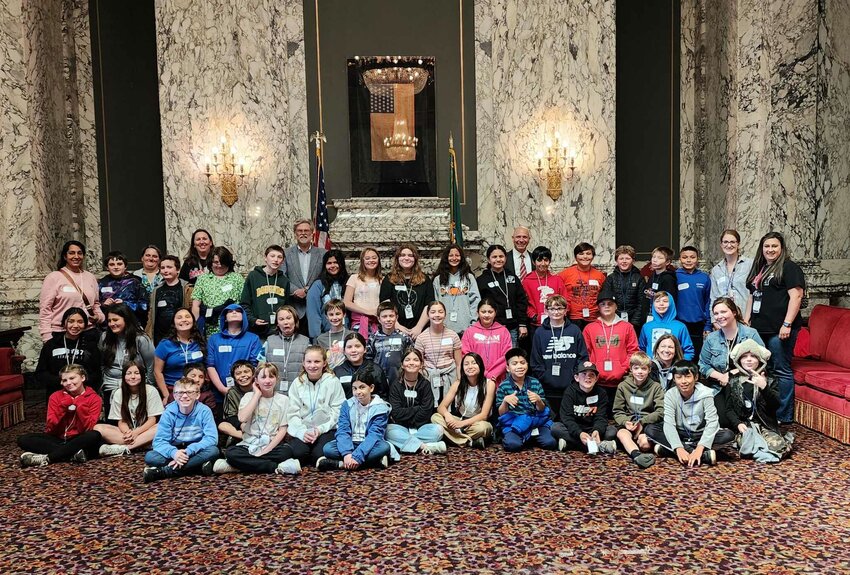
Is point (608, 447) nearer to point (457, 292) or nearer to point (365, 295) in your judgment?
point (457, 292)

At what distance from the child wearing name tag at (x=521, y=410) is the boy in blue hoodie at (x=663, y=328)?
124cm

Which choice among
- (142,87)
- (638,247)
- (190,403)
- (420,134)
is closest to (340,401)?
(190,403)

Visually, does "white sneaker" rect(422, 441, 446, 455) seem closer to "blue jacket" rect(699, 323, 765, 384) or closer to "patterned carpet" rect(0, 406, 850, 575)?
"patterned carpet" rect(0, 406, 850, 575)

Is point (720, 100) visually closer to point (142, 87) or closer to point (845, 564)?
point (845, 564)

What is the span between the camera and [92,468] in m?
5.47

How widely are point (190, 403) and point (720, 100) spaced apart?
806 cm

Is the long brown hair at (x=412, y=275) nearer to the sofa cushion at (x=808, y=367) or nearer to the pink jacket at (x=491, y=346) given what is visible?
the pink jacket at (x=491, y=346)

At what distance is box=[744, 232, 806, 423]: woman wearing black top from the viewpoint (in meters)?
6.38

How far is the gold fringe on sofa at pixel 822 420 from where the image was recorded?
588 centimetres

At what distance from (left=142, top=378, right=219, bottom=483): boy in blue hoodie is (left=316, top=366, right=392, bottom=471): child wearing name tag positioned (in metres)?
0.89

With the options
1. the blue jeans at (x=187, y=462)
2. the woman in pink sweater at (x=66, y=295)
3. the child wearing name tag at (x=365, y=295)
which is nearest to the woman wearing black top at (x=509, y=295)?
the child wearing name tag at (x=365, y=295)

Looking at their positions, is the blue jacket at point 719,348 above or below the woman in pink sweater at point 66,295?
below

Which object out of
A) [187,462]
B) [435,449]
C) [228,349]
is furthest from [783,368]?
[187,462]

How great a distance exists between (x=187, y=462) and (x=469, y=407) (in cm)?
234
